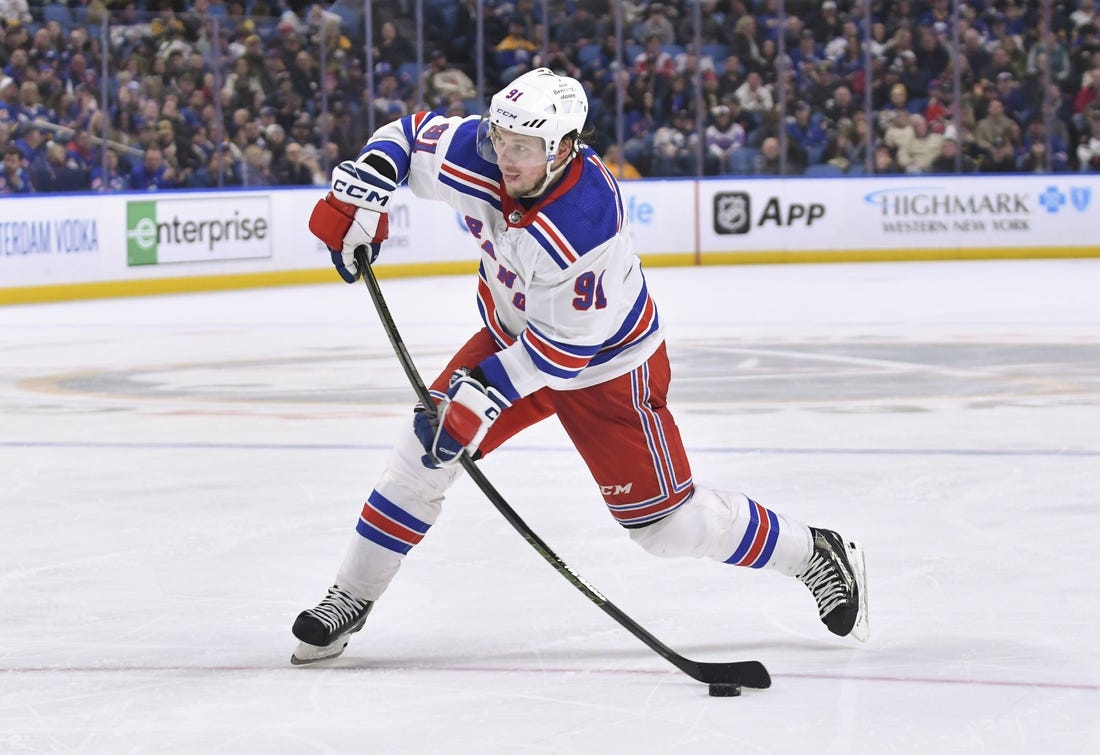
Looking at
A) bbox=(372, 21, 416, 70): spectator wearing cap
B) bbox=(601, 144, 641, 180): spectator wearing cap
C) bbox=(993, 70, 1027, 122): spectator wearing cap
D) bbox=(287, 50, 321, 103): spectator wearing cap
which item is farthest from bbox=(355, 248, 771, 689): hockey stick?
bbox=(993, 70, 1027, 122): spectator wearing cap

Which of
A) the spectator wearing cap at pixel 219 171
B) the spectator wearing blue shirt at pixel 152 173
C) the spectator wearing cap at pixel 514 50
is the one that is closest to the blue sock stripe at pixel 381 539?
the spectator wearing blue shirt at pixel 152 173

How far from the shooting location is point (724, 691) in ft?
9.99

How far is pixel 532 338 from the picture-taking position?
9.90 ft

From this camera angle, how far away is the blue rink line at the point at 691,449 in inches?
222

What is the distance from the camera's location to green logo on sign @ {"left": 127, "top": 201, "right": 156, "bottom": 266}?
12695mm

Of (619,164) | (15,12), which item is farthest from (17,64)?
(619,164)

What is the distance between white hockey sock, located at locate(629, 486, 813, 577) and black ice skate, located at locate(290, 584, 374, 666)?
0.56 metres

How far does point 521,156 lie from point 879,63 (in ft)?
43.8

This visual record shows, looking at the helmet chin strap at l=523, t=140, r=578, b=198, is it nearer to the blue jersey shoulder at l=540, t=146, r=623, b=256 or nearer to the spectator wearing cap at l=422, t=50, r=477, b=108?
the blue jersey shoulder at l=540, t=146, r=623, b=256

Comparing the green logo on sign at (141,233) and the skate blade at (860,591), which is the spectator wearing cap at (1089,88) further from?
the skate blade at (860,591)

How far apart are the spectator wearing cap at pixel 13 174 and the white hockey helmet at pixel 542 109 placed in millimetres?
9514

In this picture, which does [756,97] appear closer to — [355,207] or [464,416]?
[355,207]

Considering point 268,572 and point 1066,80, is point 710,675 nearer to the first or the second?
point 268,572

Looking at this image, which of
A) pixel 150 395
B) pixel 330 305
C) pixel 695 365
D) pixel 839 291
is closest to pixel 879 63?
pixel 839 291
